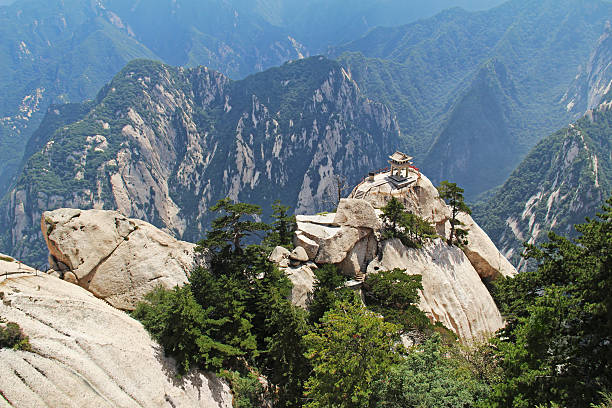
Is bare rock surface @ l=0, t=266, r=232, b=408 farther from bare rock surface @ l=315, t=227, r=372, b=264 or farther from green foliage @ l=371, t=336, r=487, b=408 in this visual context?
bare rock surface @ l=315, t=227, r=372, b=264

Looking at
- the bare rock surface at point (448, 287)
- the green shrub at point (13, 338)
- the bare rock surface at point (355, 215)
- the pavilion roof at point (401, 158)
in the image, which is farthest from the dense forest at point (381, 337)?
the pavilion roof at point (401, 158)

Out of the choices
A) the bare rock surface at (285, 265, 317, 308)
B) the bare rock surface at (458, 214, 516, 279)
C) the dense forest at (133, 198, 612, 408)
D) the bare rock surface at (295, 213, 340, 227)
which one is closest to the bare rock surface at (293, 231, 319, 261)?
the bare rock surface at (285, 265, 317, 308)

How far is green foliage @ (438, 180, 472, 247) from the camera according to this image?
53.5m

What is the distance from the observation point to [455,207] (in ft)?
183

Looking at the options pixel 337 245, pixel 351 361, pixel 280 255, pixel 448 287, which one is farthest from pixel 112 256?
pixel 448 287

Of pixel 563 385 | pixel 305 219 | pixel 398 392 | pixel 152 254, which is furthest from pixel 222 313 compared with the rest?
pixel 563 385

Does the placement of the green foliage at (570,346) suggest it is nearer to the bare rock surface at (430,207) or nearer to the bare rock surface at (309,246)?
the bare rock surface at (309,246)

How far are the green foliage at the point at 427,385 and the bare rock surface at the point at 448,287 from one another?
19830 mm

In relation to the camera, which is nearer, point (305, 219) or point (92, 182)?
point (305, 219)

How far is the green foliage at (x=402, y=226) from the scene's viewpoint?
159 feet

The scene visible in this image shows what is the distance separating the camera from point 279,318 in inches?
1166

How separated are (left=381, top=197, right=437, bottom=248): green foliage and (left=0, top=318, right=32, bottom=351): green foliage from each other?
3837 centimetres

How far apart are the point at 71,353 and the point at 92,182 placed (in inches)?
7839

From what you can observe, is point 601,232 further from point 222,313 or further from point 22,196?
point 22,196
